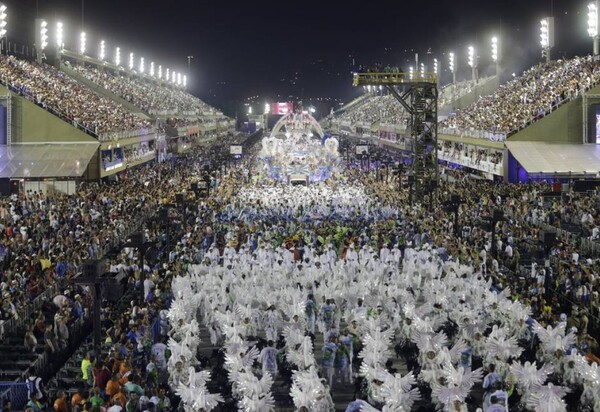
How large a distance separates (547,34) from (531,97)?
18.8 metres

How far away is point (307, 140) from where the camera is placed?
64.2 metres

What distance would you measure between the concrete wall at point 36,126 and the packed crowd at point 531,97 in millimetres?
26094

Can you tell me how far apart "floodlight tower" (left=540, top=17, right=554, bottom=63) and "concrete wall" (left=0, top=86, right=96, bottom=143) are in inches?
1628

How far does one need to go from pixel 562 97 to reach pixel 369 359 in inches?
1616

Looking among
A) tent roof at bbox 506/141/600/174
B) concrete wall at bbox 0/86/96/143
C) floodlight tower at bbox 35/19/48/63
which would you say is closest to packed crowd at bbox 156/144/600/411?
tent roof at bbox 506/141/600/174

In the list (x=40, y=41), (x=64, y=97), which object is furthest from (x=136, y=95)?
(x=64, y=97)

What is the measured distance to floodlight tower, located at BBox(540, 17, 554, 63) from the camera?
73875 millimetres

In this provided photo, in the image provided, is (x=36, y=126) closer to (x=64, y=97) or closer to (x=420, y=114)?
(x=64, y=97)

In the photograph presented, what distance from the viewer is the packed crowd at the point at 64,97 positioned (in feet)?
173

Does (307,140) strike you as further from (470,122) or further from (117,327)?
(117,327)

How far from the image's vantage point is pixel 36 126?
169ft

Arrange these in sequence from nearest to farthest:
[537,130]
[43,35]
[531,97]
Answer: [537,130], [531,97], [43,35]

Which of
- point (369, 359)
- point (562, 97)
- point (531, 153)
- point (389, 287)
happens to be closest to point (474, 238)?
point (389, 287)

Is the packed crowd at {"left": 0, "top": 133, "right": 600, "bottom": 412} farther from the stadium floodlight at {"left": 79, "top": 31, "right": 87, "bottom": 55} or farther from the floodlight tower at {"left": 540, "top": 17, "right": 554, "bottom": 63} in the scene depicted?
the stadium floodlight at {"left": 79, "top": 31, "right": 87, "bottom": 55}
